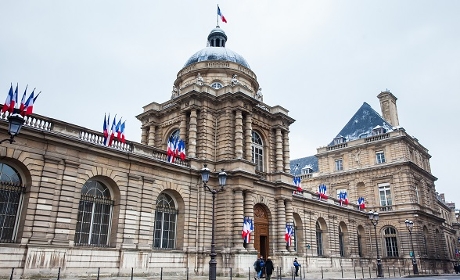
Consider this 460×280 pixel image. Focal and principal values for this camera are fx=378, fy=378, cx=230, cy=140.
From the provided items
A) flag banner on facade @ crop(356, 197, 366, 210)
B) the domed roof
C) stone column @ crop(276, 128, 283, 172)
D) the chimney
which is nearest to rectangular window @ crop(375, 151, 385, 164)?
flag banner on facade @ crop(356, 197, 366, 210)

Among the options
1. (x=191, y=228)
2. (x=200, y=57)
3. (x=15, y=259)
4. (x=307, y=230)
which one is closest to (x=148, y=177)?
(x=191, y=228)

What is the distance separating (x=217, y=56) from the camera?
33219mm

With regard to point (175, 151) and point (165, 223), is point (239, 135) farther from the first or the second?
point (165, 223)

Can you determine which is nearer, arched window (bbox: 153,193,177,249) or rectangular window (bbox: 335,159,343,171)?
arched window (bbox: 153,193,177,249)

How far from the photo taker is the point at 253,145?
29.8 metres

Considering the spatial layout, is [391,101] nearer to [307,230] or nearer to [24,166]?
[307,230]

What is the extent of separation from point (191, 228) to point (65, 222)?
8.28 metres

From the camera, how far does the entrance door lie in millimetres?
27542

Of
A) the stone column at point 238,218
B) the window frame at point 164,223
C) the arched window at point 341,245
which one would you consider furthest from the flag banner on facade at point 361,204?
the window frame at point 164,223

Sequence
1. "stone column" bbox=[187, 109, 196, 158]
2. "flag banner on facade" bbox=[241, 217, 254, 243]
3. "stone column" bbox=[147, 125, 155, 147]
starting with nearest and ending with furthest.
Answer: "flag banner on facade" bbox=[241, 217, 254, 243] < "stone column" bbox=[187, 109, 196, 158] < "stone column" bbox=[147, 125, 155, 147]

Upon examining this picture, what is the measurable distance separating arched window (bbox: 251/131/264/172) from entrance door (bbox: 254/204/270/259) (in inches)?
131

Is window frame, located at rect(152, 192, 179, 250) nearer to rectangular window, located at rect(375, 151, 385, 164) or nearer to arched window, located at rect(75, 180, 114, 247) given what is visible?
arched window, located at rect(75, 180, 114, 247)

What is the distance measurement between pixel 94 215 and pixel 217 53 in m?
18.7

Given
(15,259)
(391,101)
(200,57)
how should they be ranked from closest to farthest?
(15,259) < (200,57) < (391,101)
